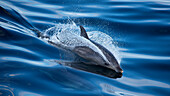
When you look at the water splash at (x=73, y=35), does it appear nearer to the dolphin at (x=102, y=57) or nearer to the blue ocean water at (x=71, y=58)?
the blue ocean water at (x=71, y=58)

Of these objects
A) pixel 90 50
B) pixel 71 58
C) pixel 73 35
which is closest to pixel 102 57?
pixel 90 50

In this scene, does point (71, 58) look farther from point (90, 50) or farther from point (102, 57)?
point (102, 57)

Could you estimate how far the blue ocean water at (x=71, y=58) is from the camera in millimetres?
3844

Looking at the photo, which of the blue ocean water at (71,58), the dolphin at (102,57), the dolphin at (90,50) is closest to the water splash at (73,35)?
the dolphin at (90,50)

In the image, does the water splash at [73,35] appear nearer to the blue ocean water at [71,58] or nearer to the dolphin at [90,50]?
the dolphin at [90,50]

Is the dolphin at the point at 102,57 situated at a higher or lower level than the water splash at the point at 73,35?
lower

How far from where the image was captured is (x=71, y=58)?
5.24 m

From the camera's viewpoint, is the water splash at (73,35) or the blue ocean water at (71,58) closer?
the blue ocean water at (71,58)

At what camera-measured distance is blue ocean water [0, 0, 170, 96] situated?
384cm

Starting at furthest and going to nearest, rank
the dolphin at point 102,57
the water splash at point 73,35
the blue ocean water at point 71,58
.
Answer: the water splash at point 73,35 → the dolphin at point 102,57 → the blue ocean water at point 71,58

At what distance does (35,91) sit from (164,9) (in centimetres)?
826

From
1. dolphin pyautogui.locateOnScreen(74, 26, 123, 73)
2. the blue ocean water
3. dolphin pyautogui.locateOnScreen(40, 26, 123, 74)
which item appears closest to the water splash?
dolphin pyautogui.locateOnScreen(40, 26, 123, 74)

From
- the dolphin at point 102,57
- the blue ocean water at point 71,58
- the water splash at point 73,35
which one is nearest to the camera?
the blue ocean water at point 71,58

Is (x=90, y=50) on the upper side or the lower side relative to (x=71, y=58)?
upper
